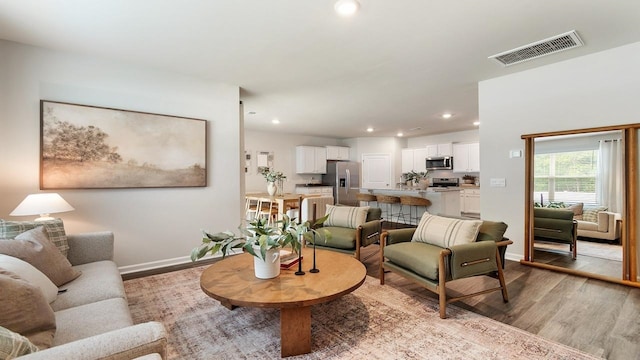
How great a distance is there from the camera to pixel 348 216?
12.6ft

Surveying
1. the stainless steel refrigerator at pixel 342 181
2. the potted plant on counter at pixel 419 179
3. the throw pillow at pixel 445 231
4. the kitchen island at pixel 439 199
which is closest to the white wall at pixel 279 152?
the stainless steel refrigerator at pixel 342 181

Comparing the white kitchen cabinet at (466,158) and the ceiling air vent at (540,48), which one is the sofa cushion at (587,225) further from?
the white kitchen cabinet at (466,158)

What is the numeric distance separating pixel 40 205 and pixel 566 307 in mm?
4709

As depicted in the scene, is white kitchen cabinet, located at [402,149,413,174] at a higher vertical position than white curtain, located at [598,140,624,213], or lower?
higher

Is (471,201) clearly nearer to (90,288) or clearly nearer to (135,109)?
(135,109)

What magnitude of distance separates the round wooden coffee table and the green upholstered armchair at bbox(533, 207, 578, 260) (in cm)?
273

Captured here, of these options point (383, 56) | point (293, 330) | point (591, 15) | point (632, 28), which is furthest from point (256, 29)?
point (632, 28)

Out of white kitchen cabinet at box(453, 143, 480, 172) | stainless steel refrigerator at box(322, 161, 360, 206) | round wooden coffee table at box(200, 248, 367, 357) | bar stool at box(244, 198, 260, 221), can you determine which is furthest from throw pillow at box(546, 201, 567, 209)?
stainless steel refrigerator at box(322, 161, 360, 206)

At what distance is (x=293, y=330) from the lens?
5.97ft

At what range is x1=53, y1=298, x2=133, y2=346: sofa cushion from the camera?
4.40ft

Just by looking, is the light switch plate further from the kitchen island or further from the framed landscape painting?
the framed landscape painting

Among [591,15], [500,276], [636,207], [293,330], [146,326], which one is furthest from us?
[636,207]

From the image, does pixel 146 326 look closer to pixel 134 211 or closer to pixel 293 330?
pixel 293 330

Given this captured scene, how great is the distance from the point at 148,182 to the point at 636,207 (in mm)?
5410
